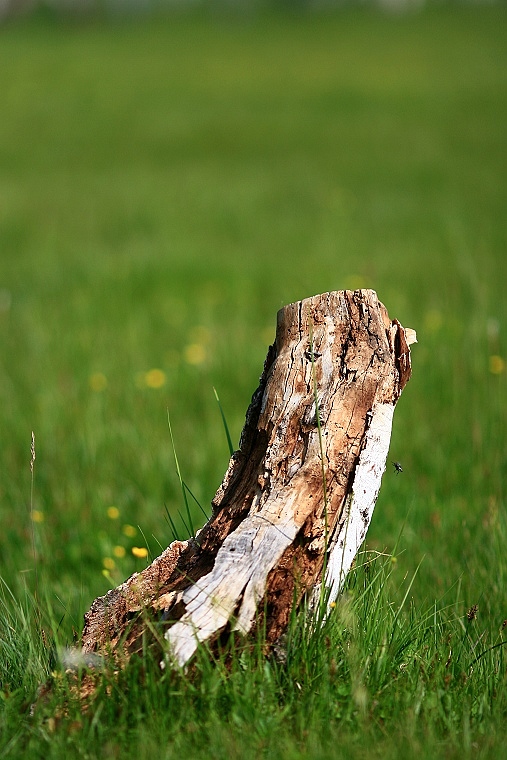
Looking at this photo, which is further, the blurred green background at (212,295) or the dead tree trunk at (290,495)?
the blurred green background at (212,295)

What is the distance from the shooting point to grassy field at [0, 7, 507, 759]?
1580mm

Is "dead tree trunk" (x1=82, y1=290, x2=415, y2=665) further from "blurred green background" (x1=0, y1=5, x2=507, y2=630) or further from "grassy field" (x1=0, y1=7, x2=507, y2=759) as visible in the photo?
"blurred green background" (x1=0, y1=5, x2=507, y2=630)

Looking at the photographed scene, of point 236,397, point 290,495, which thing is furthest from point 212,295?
point 290,495

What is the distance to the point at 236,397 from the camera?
4512 mm

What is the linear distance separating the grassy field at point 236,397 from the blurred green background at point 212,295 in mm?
21

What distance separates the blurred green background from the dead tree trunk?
1.09 ft

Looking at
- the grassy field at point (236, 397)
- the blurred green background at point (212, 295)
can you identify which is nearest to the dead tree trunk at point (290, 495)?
the grassy field at point (236, 397)

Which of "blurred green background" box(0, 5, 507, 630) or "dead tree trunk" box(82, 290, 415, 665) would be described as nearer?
"dead tree trunk" box(82, 290, 415, 665)

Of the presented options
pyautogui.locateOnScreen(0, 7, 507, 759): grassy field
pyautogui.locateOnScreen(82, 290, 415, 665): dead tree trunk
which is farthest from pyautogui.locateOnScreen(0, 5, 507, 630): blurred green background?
pyautogui.locateOnScreen(82, 290, 415, 665): dead tree trunk

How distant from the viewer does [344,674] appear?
1.70 meters

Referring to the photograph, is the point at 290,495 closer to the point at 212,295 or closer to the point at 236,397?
the point at 236,397

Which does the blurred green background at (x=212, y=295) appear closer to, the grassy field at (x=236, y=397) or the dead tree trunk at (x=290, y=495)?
the grassy field at (x=236, y=397)

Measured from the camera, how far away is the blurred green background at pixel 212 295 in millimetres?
3201

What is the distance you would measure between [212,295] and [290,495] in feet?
15.8
